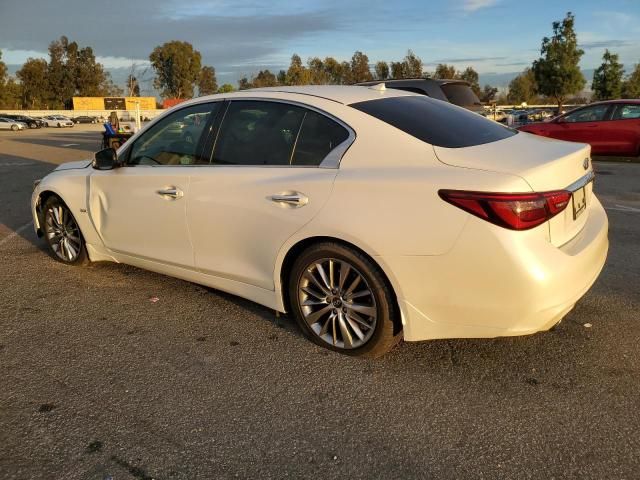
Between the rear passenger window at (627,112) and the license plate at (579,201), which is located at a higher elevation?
the rear passenger window at (627,112)

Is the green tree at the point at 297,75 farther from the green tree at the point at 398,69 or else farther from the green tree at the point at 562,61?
the green tree at the point at 562,61

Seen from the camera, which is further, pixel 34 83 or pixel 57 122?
pixel 34 83

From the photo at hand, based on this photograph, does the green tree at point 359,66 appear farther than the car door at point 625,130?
Yes

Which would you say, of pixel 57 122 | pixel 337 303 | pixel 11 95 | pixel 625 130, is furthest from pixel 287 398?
pixel 11 95

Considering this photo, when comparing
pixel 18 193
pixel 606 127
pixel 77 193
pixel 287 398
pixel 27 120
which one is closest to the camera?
pixel 287 398

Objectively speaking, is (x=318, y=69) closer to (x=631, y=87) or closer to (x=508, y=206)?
(x=631, y=87)

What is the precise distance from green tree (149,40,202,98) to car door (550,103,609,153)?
311 ft

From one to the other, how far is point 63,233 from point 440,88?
21.3ft

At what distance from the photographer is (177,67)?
9950cm

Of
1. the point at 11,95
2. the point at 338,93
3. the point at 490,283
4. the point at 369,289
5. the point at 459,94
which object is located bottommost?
the point at 369,289

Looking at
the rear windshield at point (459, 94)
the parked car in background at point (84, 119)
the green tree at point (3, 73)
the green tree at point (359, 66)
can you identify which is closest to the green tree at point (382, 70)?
the green tree at point (359, 66)

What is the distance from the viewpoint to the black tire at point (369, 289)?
3141mm

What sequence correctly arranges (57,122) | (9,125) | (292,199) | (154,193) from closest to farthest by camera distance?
(292,199)
(154,193)
(9,125)
(57,122)

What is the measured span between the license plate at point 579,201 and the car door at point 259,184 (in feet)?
4.36
